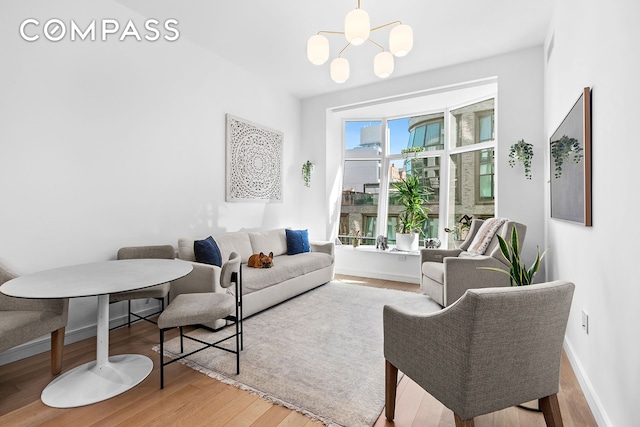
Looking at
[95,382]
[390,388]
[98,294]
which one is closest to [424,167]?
[390,388]

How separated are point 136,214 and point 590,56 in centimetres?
371

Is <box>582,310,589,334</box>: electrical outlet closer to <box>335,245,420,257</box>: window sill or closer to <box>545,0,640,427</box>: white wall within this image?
<box>545,0,640,427</box>: white wall

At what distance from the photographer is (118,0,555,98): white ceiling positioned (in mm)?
2967

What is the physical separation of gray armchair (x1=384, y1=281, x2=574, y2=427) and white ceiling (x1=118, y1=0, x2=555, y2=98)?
283cm

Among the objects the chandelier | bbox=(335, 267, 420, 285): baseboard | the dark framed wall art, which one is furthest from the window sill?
the chandelier

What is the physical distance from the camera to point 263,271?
334cm

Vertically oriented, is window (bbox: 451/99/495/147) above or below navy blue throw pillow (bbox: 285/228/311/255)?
above

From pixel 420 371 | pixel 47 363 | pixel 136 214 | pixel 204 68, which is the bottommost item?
pixel 47 363

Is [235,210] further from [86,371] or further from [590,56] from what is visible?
[590,56]

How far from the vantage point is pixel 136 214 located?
3.08 meters

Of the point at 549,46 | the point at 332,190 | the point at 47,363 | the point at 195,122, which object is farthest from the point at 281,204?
the point at 549,46

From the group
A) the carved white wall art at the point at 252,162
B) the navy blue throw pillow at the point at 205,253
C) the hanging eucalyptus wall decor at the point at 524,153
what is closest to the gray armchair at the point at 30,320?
the navy blue throw pillow at the point at 205,253

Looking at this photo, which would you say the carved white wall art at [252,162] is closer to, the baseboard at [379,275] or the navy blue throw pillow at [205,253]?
the navy blue throw pillow at [205,253]

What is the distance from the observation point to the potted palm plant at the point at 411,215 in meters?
4.85
